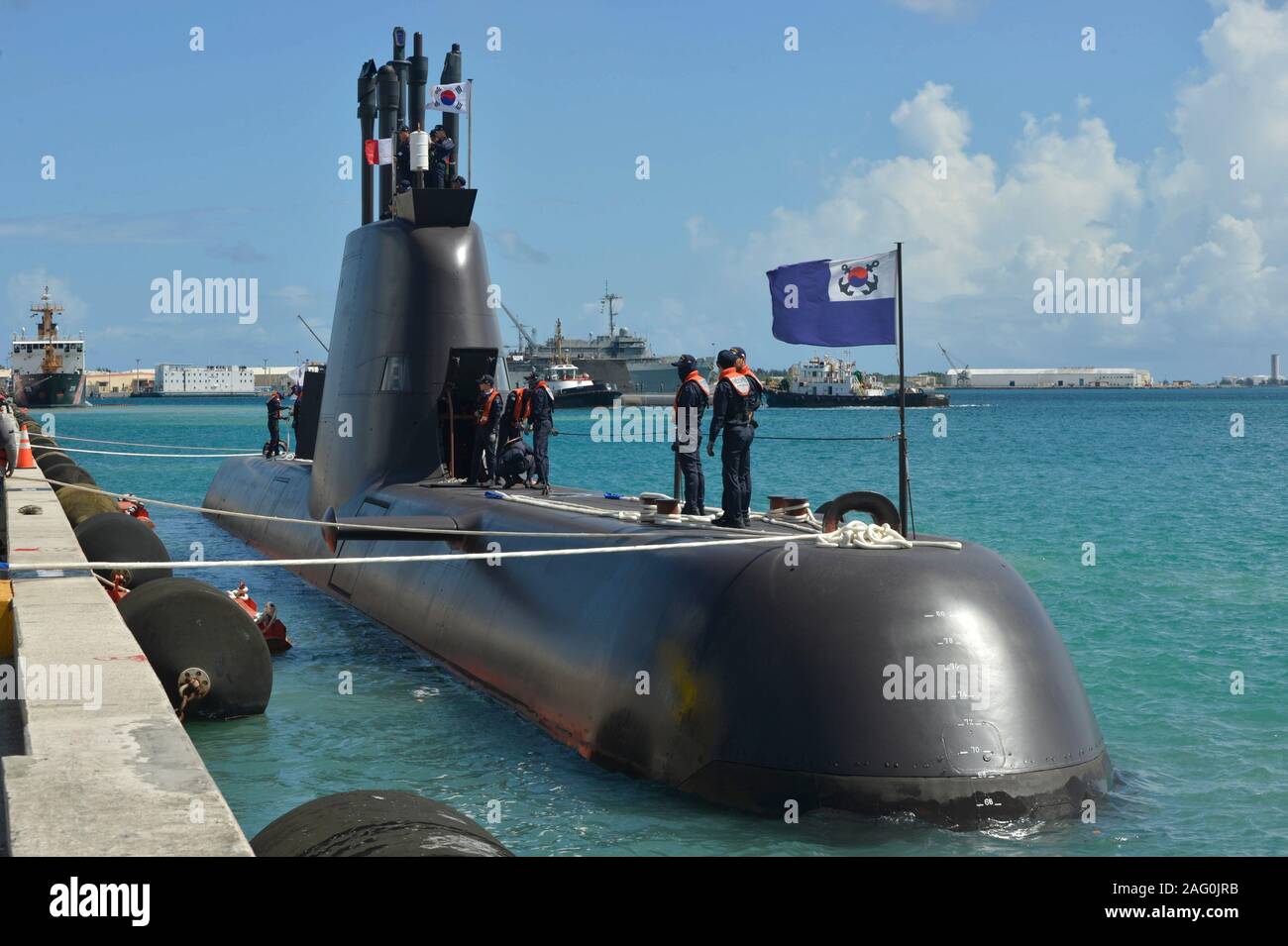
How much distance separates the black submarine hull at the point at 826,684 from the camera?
26.0ft

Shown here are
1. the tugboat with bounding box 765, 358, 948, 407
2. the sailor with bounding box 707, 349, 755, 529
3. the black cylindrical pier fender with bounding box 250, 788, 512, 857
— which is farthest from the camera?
the tugboat with bounding box 765, 358, 948, 407

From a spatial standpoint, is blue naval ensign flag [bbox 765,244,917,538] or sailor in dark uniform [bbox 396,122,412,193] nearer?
blue naval ensign flag [bbox 765,244,917,538]

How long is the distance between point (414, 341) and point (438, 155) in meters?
2.54

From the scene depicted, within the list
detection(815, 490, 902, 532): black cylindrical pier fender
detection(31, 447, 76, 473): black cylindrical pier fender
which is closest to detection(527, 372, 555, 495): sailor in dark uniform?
detection(815, 490, 902, 532): black cylindrical pier fender

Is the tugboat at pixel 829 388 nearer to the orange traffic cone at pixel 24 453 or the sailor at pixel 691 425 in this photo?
the orange traffic cone at pixel 24 453

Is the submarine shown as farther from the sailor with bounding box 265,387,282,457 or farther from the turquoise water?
the sailor with bounding box 265,387,282,457

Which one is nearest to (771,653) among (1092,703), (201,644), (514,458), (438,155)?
(201,644)

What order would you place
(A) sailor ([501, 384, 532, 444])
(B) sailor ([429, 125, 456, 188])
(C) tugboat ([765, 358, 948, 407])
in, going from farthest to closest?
(C) tugboat ([765, 358, 948, 407]) → (B) sailor ([429, 125, 456, 188]) → (A) sailor ([501, 384, 532, 444])

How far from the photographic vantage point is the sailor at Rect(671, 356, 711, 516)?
11398mm

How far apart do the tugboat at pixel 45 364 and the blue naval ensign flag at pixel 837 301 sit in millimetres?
122286

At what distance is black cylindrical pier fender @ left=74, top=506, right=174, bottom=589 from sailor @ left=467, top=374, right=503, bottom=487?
383 cm

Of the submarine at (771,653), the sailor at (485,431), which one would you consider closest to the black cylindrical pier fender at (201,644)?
the submarine at (771,653)

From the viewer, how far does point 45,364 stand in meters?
122
